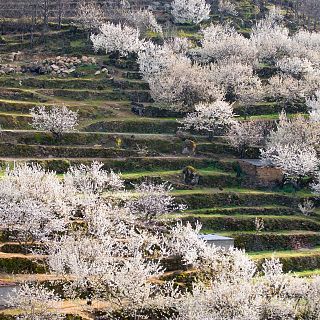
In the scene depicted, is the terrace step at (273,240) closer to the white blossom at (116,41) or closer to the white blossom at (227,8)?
the white blossom at (116,41)

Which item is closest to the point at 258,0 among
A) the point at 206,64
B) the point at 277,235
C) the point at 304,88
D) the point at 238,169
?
the point at 206,64

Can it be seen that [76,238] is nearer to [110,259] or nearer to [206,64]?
[110,259]

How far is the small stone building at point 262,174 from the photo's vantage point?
82.8 metres

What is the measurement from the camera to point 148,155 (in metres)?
84.4

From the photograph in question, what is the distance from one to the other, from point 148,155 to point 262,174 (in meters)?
14.5

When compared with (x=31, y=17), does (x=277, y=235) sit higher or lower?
lower

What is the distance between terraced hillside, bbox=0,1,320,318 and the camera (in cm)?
7056

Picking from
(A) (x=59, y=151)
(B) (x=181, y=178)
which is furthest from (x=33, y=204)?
(B) (x=181, y=178)

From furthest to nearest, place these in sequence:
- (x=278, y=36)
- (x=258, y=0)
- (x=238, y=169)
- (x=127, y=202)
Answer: (x=258, y=0)
(x=278, y=36)
(x=238, y=169)
(x=127, y=202)

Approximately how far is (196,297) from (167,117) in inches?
1987

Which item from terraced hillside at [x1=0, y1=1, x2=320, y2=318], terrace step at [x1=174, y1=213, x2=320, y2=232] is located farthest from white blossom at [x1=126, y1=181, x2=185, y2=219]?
terrace step at [x1=174, y1=213, x2=320, y2=232]

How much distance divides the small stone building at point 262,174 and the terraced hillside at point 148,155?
1139mm

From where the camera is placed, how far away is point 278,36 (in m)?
124

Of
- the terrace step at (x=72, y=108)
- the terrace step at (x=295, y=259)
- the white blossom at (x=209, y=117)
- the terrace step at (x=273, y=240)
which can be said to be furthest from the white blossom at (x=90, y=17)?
the terrace step at (x=295, y=259)
